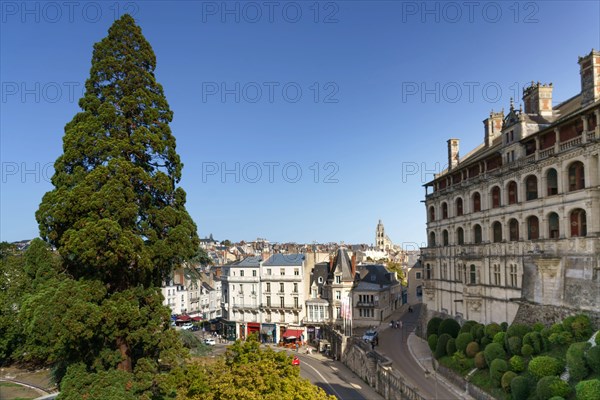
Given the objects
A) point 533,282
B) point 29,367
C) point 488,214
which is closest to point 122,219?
point 533,282

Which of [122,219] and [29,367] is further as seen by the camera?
[29,367]

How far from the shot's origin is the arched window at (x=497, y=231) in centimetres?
4188

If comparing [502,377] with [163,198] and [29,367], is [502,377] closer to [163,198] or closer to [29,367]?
[163,198]

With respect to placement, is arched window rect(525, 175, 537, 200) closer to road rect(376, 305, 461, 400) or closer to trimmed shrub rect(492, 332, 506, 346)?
trimmed shrub rect(492, 332, 506, 346)

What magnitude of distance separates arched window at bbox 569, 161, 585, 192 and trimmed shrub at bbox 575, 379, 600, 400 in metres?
15.5

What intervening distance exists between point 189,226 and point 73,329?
303 inches

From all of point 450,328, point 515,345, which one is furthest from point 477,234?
point 515,345

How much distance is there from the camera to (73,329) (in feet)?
65.3

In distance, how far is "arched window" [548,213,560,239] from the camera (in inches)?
1361

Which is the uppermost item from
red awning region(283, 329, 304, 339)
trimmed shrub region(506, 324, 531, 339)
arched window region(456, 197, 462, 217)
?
arched window region(456, 197, 462, 217)

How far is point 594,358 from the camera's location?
77.1 ft

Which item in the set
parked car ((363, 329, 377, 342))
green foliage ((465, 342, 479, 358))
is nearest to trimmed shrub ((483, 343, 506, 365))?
green foliage ((465, 342, 479, 358))

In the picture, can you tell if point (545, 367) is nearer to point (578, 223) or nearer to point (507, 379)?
point (507, 379)

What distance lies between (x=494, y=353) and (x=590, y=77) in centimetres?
2173
